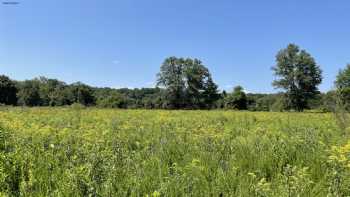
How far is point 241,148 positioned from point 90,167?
2.45 metres

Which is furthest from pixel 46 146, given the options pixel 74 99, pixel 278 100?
pixel 74 99

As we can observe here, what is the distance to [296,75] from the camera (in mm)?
64500

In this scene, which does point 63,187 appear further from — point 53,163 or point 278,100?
point 278,100

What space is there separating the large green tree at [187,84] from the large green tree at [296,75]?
76.4 ft

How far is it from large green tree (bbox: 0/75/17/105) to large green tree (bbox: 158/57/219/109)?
4184 cm

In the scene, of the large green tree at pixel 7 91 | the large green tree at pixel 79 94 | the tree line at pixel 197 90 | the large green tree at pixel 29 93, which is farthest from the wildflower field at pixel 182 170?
the large green tree at pixel 79 94

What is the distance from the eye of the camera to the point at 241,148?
5258 millimetres

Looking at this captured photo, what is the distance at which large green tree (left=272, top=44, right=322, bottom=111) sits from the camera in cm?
6344

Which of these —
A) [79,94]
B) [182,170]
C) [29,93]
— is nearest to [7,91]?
[29,93]

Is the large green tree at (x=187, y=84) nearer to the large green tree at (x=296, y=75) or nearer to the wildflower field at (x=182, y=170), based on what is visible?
the large green tree at (x=296, y=75)

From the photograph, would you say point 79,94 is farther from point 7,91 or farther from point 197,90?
point 197,90

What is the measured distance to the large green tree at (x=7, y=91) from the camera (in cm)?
9293

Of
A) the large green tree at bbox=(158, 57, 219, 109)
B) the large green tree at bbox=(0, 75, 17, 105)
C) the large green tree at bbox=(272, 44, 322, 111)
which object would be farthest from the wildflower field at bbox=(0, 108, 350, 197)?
the large green tree at bbox=(0, 75, 17, 105)

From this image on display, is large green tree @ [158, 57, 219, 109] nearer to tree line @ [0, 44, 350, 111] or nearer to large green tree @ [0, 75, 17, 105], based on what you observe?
tree line @ [0, 44, 350, 111]
